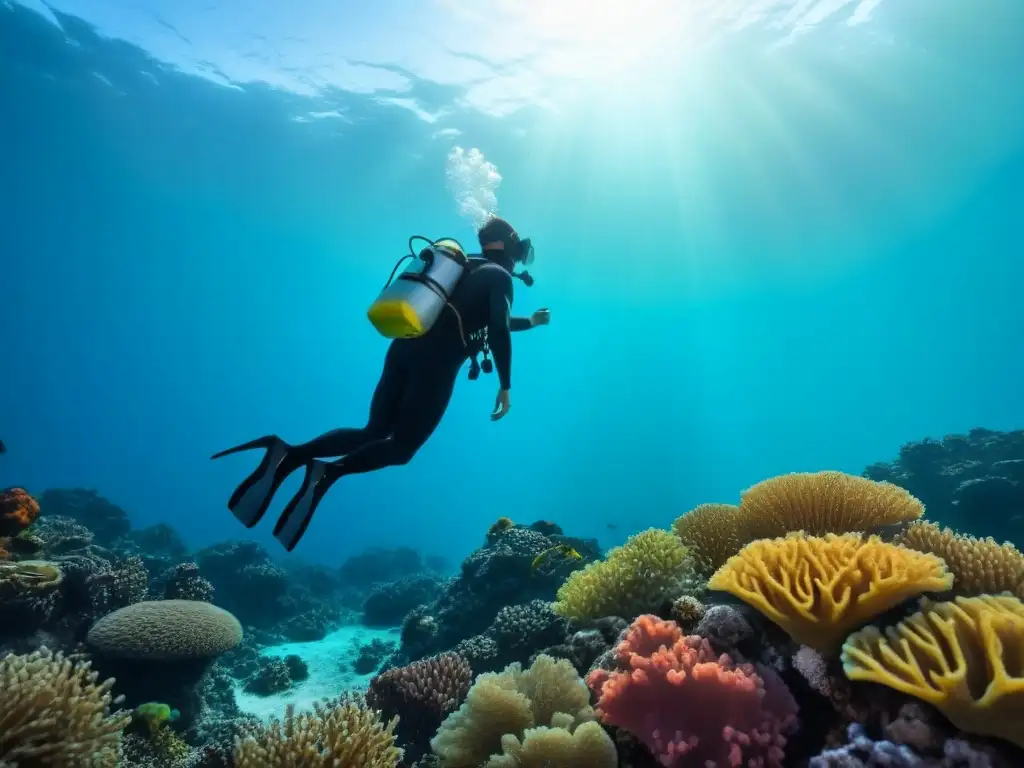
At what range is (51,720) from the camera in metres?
2.71

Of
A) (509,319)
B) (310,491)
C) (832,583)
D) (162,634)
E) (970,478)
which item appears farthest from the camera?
(970,478)

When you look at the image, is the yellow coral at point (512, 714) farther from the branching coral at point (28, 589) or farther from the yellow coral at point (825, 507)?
the branching coral at point (28, 589)

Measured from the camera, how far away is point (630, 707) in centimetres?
270

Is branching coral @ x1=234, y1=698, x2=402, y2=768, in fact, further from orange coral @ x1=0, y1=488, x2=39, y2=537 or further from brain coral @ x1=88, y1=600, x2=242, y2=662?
orange coral @ x1=0, y1=488, x2=39, y2=537

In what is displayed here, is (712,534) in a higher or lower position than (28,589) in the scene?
lower

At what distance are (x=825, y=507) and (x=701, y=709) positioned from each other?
2.35 meters

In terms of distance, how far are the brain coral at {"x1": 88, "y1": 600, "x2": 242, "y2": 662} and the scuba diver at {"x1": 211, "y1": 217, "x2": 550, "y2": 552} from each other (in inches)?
145

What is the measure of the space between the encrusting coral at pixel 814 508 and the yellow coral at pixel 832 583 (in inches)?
44.8

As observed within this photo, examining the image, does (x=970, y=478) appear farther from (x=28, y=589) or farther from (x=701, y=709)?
(x=28, y=589)

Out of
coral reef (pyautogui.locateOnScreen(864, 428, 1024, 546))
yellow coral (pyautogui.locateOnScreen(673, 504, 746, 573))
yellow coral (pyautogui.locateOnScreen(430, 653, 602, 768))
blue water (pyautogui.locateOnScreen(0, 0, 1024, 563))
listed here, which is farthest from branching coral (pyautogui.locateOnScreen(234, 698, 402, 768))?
blue water (pyautogui.locateOnScreen(0, 0, 1024, 563))

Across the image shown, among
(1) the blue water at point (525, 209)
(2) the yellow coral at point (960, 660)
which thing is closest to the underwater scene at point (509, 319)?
(2) the yellow coral at point (960, 660)

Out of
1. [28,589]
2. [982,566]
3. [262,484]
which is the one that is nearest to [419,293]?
[262,484]

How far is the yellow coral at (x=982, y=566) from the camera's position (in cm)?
306

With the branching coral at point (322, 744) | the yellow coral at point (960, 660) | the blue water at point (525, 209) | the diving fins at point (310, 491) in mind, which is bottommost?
the branching coral at point (322, 744)
